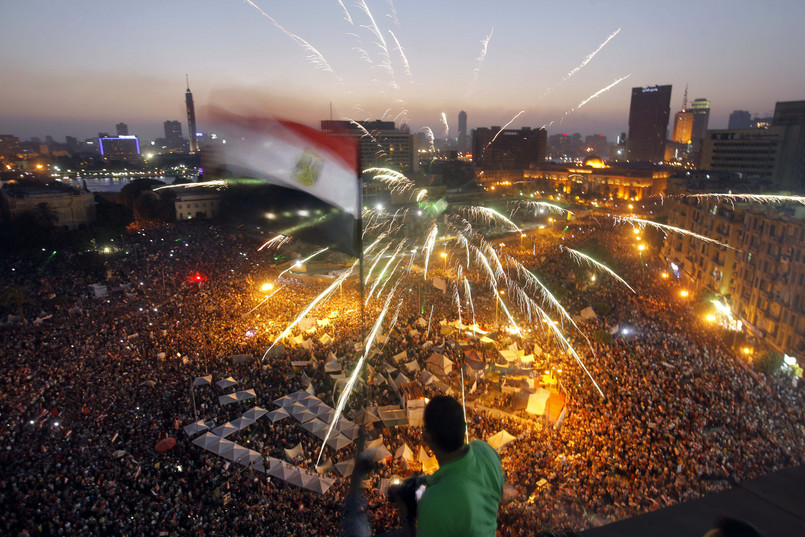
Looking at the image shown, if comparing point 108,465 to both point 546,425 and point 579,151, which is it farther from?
point 579,151

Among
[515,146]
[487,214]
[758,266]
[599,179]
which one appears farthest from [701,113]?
[758,266]

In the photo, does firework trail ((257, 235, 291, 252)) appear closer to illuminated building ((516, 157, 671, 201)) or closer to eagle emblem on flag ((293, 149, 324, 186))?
eagle emblem on flag ((293, 149, 324, 186))

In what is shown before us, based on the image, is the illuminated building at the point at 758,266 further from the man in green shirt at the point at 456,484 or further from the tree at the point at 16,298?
the tree at the point at 16,298

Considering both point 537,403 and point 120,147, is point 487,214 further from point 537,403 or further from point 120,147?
point 120,147

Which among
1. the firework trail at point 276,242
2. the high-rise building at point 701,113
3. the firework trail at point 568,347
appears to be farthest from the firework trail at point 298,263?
the high-rise building at point 701,113

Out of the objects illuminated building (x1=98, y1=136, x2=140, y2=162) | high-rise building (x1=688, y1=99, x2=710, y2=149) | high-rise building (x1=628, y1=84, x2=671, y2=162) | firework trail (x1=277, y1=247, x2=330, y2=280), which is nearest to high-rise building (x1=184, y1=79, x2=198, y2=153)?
illuminated building (x1=98, y1=136, x2=140, y2=162)
